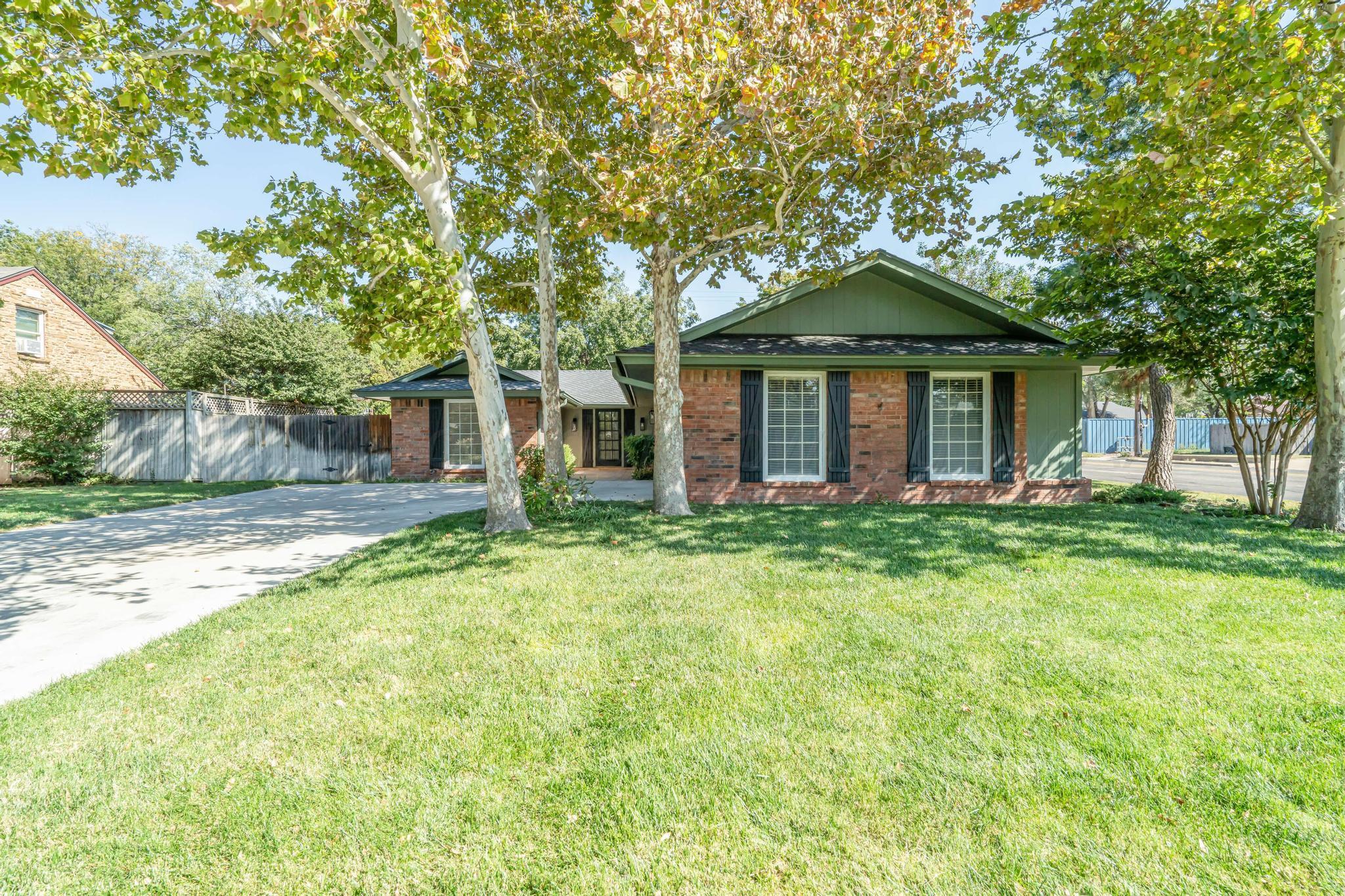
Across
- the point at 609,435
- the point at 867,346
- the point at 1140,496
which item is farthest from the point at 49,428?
the point at 1140,496

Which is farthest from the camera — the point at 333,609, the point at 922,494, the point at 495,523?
the point at 922,494

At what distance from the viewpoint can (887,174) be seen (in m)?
7.99

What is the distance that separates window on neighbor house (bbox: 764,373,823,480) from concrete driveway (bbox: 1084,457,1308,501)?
26.3ft

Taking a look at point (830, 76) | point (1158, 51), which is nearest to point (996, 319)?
point (1158, 51)

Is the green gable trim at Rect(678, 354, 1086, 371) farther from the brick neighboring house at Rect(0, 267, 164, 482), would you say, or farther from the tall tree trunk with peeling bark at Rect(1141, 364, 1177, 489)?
the brick neighboring house at Rect(0, 267, 164, 482)

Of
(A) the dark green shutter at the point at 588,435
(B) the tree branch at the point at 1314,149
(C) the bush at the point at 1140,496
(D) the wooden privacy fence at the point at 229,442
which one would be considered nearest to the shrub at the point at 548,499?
(D) the wooden privacy fence at the point at 229,442

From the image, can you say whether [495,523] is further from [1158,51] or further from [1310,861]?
[1158,51]

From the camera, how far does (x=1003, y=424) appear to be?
401 inches

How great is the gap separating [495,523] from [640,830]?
5.88m

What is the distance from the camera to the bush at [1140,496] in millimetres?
9930

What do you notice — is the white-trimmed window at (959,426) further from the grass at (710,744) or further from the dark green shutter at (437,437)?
the dark green shutter at (437,437)

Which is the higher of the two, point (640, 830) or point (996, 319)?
point (996, 319)

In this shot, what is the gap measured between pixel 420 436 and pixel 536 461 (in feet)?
14.6

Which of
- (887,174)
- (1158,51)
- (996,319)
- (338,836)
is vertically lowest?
(338,836)
